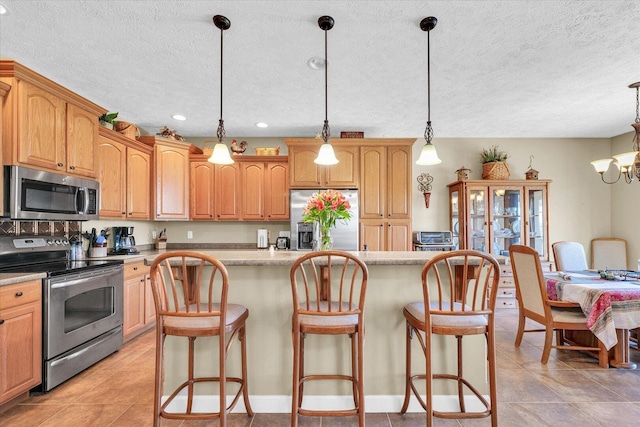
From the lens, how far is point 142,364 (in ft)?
9.09

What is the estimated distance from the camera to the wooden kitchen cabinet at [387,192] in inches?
164

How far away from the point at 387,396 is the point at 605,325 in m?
1.87

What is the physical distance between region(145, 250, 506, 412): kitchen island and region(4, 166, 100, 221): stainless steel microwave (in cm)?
154

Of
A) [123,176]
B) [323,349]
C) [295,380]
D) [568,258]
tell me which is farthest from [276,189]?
[568,258]

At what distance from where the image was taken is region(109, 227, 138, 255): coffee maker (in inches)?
144

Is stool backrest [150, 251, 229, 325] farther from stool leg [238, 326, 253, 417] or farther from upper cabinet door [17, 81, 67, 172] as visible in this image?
upper cabinet door [17, 81, 67, 172]

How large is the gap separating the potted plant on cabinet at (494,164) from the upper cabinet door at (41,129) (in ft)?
16.5

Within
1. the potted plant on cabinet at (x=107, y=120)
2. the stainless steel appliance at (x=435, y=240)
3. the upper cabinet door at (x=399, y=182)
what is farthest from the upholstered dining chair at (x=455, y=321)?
the potted plant on cabinet at (x=107, y=120)

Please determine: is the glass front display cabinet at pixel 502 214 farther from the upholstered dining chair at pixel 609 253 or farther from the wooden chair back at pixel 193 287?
the wooden chair back at pixel 193 287

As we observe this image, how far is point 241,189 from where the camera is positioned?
447 centimetres

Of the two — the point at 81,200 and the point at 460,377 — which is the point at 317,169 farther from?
the point at 460,377

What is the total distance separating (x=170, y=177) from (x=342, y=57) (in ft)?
9.32

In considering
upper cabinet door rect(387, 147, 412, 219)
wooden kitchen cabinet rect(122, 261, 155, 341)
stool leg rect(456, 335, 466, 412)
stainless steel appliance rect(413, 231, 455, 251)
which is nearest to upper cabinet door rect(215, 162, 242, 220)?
wooden kitchen cabinet rect(122, 261, 155, 341)

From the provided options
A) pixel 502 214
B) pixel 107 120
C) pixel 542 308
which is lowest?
pixel 542 308
